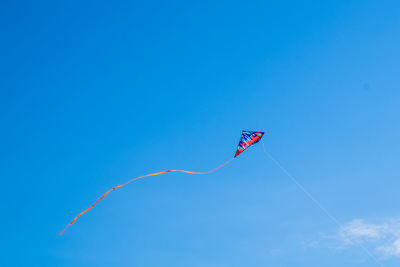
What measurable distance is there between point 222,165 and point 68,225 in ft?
29.5

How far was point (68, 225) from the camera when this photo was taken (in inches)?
632

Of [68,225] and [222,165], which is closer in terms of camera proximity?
[68,225]

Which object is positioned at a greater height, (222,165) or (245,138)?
(245,138)

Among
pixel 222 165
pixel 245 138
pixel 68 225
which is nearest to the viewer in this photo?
pixel 68 225

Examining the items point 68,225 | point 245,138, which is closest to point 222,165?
point 245,138

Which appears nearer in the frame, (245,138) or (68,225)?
(68,225)

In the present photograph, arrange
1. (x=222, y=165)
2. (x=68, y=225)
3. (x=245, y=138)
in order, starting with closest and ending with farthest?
(x=68, y=225) < (x=222, y=165) < (x=245, y=138)

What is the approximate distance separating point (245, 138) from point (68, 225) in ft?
37.6

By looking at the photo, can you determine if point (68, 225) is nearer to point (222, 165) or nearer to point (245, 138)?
point (222, 165)

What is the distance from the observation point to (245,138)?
21.7m

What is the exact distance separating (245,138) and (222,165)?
8.65ft

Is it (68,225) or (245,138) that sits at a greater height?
(245,138)

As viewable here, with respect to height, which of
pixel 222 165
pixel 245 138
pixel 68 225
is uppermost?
pixel 245 138
